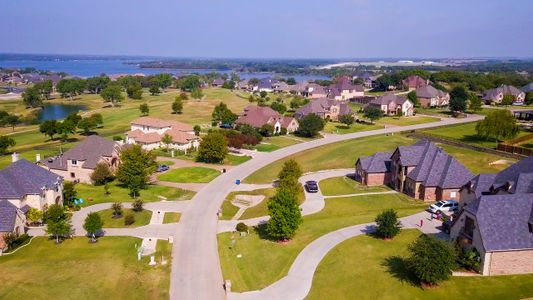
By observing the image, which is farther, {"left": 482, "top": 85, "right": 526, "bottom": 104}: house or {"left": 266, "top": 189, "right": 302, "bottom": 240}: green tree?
{"left": 482, "top": 85, "right": 526, "bottom": 104}: house

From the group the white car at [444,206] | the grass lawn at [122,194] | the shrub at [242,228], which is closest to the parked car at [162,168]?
the grass lawn at [122,194]

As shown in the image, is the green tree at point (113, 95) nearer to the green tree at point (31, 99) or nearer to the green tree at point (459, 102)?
the green tree at point (31, 99)

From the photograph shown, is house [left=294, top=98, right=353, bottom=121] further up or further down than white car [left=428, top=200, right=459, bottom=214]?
further up

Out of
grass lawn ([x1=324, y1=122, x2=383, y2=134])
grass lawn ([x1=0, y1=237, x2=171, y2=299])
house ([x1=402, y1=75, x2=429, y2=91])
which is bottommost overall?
grass lawn ([x1=0, y1=237, x2=171, y2=299])

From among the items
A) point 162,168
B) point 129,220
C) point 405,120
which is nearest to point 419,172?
point 129,220

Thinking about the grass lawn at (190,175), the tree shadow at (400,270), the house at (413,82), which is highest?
the house at (413,82)

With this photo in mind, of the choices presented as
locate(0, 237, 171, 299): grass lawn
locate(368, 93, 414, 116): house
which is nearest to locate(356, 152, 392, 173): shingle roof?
locate(0, 237, 171, 299): grass lawn

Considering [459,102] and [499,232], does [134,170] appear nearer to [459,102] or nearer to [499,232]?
[499,232]

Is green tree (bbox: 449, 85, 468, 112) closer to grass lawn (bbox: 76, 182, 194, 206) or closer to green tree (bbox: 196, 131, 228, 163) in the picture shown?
green tree (bbox: 196, 131, 228, 163)
